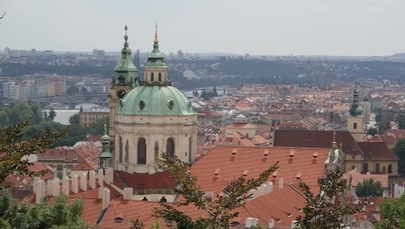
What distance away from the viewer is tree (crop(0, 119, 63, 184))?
52.9 ft

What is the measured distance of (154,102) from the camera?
5194 cm

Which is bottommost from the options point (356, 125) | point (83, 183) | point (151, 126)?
point (356, 125)

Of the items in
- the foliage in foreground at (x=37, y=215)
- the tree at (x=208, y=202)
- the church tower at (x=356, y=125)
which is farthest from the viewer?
the church tower at (x=356, y=125)

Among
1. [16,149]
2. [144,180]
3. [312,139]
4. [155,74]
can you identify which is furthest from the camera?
[312,139]

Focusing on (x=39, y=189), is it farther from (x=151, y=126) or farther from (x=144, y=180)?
(x=151, y=126)

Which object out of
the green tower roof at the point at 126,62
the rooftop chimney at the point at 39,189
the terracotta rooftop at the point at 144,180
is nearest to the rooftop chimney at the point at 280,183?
the terracotta rooftop at the point at 144,180

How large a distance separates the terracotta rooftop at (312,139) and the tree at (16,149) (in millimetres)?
62999

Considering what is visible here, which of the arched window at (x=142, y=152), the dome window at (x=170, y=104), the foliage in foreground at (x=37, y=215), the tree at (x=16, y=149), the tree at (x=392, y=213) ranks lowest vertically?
the arched window at (x=142, y=152)

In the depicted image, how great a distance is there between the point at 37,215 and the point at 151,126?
24291 mm

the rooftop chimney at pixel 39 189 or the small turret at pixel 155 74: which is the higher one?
the small turret at pixel 155 74

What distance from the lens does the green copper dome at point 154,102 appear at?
5178 cm

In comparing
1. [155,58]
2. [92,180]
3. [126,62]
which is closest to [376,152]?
[126,62]

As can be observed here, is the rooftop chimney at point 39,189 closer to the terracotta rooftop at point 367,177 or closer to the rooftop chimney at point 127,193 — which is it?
the rooftop chimney at point 127,193

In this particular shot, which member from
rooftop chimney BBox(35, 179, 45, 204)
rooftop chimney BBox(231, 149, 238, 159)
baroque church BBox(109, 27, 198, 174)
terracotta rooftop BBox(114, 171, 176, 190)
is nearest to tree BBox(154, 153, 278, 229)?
rooftop chimney BBox(35, 179, 45, 204)
